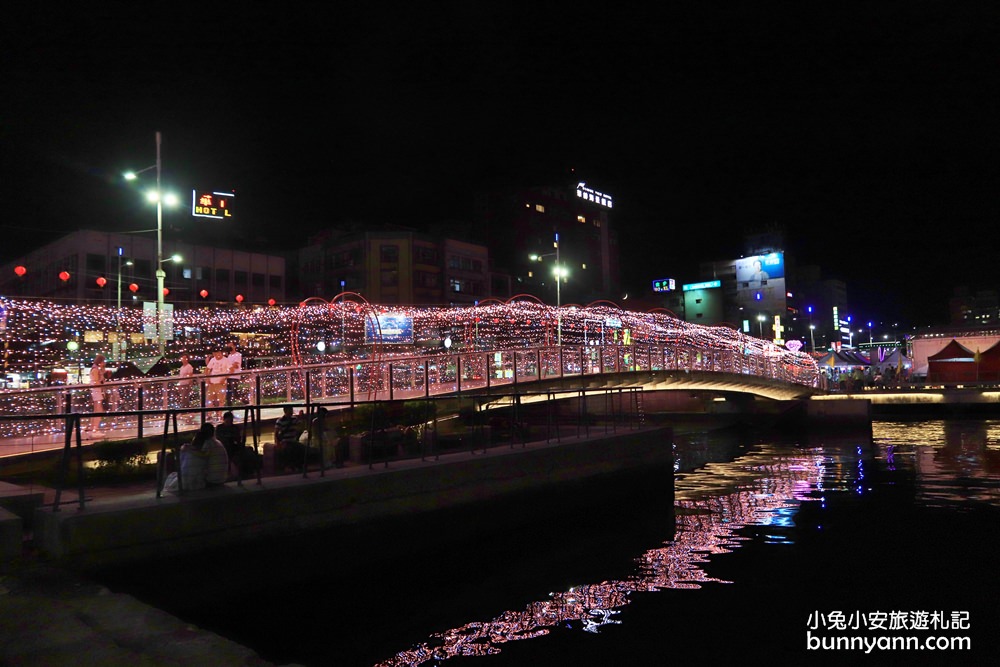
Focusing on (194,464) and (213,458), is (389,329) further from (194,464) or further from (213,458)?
(194,464)

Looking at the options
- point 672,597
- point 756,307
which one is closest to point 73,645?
point 672,597

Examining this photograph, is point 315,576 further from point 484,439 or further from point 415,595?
point 484,439

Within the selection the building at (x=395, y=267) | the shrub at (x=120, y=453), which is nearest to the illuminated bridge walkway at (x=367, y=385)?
the shrub at (x=120, y=453)

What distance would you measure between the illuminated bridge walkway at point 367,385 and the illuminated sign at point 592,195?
87.0 meters

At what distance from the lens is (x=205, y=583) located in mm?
9914

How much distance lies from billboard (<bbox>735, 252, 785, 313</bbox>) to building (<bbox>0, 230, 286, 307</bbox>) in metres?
85.0

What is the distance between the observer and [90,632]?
6.31 metres

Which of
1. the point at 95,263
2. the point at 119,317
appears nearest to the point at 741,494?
the point at 119,317

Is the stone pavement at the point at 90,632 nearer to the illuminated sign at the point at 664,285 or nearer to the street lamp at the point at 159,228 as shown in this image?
the street lamp at the point at 159,228

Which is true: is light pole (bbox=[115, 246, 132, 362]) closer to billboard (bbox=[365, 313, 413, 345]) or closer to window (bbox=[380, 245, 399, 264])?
billboard (bbox=[365, 313, 413, 345])

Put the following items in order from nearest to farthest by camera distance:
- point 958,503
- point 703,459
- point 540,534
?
point 540,534
point 958,503
point 703,459

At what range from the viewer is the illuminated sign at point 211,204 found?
25.2m

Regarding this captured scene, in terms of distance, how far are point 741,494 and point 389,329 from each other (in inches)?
509

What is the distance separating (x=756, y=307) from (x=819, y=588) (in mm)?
116669
